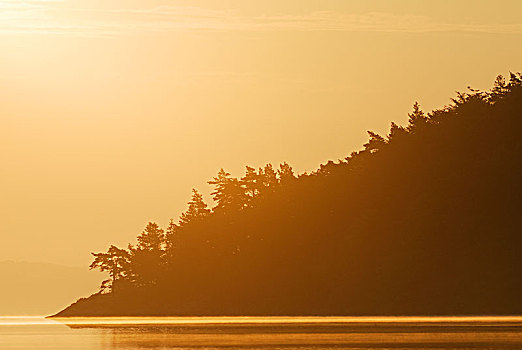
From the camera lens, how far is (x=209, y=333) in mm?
131000

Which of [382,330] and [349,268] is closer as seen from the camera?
[382,330]

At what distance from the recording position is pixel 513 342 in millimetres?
99875

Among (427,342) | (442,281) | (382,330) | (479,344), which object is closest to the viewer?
(479,344)

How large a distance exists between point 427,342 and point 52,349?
27602 mm

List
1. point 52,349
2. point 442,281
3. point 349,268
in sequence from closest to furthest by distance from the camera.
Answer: point 52,349, point 442,281, point 349,268

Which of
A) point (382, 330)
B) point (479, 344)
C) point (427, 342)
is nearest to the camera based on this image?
point (479, 344)

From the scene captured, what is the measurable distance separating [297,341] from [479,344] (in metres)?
16.3

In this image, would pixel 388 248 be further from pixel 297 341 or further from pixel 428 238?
pixel 297 341

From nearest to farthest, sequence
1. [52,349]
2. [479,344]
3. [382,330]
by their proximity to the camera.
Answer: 1. [479,344]
2. [52,349]
3. [382,330]

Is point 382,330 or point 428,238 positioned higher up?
point 428,238

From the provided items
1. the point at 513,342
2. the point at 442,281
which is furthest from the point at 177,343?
the point at 442,281

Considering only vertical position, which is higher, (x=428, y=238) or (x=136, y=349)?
(x=428, y=238)

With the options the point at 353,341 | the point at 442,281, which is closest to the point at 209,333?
the point at 353,341

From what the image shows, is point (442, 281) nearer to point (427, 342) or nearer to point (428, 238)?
point (428, 238)
